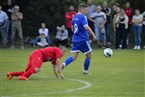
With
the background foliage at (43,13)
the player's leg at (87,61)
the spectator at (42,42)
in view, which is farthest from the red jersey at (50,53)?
the background foliage at (43,13)

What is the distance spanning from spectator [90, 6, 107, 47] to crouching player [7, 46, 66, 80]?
1258cm

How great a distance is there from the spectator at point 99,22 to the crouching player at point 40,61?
12.6 meters

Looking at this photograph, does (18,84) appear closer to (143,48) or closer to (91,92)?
(91,92)

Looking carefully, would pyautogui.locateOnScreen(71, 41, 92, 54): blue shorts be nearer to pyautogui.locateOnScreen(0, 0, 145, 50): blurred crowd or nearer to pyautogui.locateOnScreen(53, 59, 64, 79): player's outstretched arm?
pyautogui.locateOnScreen(53, 59, 64, 79): player's outstretched arm

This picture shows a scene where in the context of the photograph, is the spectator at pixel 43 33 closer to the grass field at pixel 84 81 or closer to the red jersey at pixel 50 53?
the grass field at pixel 84 81

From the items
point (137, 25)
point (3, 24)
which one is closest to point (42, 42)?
point (3, 24)

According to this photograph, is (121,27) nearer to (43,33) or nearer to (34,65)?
(43,33)

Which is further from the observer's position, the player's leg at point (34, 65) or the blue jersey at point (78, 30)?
the blue jersey at point (78, 30)

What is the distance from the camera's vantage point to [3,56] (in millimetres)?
23062

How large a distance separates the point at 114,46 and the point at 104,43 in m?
1.14

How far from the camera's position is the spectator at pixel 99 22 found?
90.0 ft

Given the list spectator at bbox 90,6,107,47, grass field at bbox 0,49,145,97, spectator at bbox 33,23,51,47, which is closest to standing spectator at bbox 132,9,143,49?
spectator at bbox 90,6,107,47

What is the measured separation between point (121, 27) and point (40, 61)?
526 inches

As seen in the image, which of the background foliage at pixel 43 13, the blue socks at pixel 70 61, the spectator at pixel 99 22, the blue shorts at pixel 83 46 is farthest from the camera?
the background foliage at pixel 43 13
